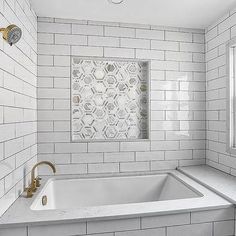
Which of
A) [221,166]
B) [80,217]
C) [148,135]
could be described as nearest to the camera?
[80,217]

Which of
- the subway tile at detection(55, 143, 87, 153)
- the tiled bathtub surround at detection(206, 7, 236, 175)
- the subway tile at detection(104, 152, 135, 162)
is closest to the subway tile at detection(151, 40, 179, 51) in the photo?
the tiled bathtub surround at detection(206, 7, 236, 175)

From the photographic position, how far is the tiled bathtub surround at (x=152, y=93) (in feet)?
6.95

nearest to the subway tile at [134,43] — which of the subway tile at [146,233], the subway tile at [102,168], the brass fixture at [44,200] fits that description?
the subway tile at [102,168]

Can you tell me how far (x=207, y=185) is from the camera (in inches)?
69.1

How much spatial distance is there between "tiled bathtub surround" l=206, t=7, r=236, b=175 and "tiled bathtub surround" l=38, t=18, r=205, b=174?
95 millimetres

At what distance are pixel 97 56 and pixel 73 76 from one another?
305mm

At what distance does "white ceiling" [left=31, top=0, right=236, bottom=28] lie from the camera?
1854mm

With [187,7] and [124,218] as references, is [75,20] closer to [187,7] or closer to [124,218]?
[187,7]

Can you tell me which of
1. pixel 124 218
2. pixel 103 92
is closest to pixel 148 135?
pixel 103 92

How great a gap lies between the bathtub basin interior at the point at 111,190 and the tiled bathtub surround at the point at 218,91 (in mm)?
483

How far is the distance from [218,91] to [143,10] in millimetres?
1028

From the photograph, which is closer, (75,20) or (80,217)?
(80,217)

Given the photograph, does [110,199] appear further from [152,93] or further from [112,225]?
[152,93]

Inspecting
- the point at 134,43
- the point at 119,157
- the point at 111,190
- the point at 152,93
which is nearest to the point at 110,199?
the point at 111,190
